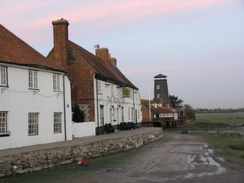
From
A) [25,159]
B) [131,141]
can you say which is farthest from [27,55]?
[131,141]

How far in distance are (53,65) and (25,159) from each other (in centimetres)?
855

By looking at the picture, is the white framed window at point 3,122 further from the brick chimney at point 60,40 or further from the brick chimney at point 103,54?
the brick chimney at point 103,54

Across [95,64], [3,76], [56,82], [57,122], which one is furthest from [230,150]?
[3,76]

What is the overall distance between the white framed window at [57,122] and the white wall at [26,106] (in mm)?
244

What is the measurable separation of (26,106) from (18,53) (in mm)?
3303

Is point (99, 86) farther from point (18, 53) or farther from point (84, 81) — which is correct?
point (18, 53)

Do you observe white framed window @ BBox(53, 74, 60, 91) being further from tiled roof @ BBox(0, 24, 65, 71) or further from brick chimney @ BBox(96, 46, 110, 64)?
brick chimney @ BBox(96, 46, 110, 64)

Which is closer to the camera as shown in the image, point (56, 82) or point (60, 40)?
point (56, 82)

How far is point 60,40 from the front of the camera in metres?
25.8

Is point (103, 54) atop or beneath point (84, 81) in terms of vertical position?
atop

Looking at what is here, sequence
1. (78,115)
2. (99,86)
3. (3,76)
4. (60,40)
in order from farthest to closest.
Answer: (99,86), (78,115), (60,40), (3,76)

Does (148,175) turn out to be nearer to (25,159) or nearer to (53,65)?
(25,159)

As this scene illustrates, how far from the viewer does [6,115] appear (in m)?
16.9

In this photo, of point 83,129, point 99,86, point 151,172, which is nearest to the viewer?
point 151,172
